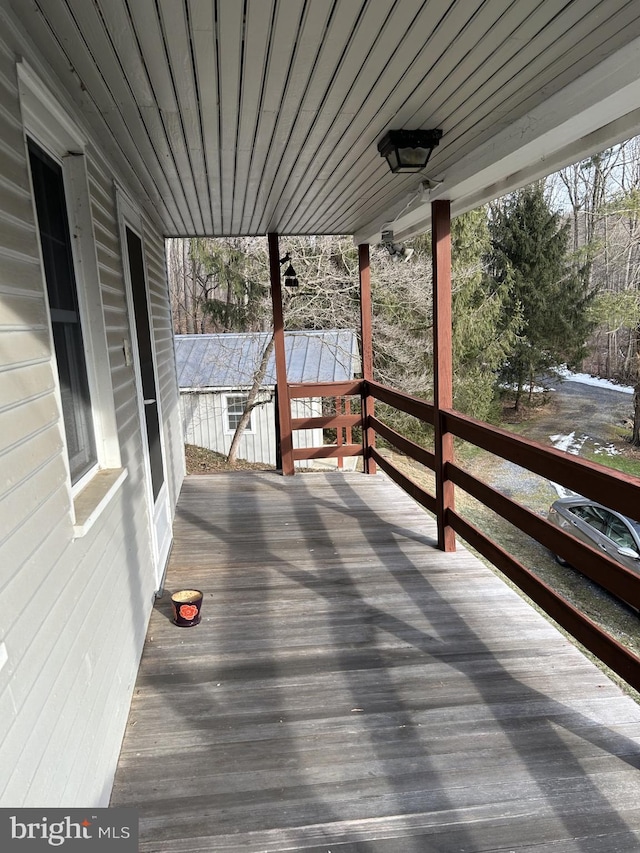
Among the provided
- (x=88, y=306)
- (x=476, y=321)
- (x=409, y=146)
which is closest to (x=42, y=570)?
(x=88, y=306)

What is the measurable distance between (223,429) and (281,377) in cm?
639

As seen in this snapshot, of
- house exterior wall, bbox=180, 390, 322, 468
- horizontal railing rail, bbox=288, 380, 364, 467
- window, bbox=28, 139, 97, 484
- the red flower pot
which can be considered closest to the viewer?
window, bbox=28, 139, 97, 484

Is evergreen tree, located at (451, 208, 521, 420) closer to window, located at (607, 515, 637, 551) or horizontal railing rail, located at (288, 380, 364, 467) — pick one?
window, located at (607, 515, 637, 551)

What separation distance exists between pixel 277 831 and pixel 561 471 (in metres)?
1.55

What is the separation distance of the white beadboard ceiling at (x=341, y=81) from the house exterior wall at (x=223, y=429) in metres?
8.21

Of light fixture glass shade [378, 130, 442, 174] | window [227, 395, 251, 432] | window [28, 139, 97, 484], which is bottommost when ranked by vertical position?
window [227, 395, 251, 432]

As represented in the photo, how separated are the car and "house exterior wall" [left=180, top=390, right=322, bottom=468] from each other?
4.96 m

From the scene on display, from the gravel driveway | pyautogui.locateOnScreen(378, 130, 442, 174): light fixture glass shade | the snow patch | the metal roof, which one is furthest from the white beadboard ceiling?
the snow patch

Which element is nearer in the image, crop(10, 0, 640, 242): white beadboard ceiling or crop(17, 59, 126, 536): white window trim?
crop(10, 0, 640, 242): white beadboard ceiling

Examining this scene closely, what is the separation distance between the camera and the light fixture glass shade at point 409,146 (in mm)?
2504

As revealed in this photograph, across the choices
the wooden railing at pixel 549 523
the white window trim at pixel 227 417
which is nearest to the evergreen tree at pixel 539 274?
the white window trim at pixel 227 417

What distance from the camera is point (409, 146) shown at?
2537 millimetres

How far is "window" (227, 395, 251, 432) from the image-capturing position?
11383mm

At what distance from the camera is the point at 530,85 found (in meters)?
2.04
